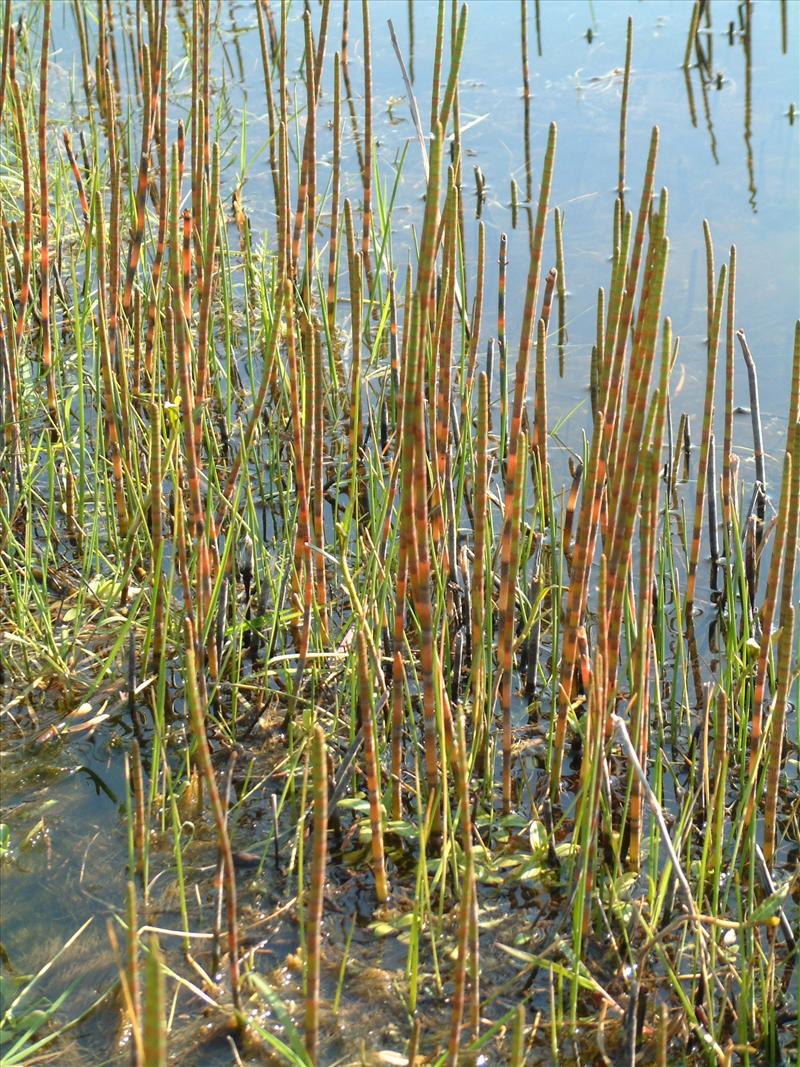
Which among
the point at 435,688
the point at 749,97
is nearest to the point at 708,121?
the point at 749,97

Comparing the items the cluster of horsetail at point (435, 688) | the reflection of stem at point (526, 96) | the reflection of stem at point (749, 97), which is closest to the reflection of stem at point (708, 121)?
the reflection of stem at point (749, 97)

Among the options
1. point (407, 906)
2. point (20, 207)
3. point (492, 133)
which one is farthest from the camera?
point (492, 133)

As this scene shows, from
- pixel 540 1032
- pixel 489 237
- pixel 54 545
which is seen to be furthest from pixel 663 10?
pixel 540 1032

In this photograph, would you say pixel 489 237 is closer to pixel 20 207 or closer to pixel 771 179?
pixel 771 179

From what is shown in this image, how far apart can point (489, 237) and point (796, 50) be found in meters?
2.01

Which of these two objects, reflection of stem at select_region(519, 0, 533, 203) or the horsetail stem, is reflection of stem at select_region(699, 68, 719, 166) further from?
the horsetail stem

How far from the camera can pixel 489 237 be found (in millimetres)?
3803

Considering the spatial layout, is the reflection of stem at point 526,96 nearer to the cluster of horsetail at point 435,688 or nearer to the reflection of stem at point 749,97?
the reflection of stem at point 749,97

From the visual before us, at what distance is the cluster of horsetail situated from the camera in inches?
54.2

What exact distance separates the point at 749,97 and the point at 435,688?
3804 mm

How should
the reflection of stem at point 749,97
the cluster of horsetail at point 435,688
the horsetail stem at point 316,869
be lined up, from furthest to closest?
the reflection of stem at point 749,97 < the cluster of horsetail at point 435,688 < the horsetail stem at point 316,869

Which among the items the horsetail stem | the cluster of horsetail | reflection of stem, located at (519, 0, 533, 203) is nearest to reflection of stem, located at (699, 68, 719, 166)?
reflection of stem, located at (519, 0, 533, 203)

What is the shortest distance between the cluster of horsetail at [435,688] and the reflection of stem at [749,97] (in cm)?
198

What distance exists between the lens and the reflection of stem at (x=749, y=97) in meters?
3.98
